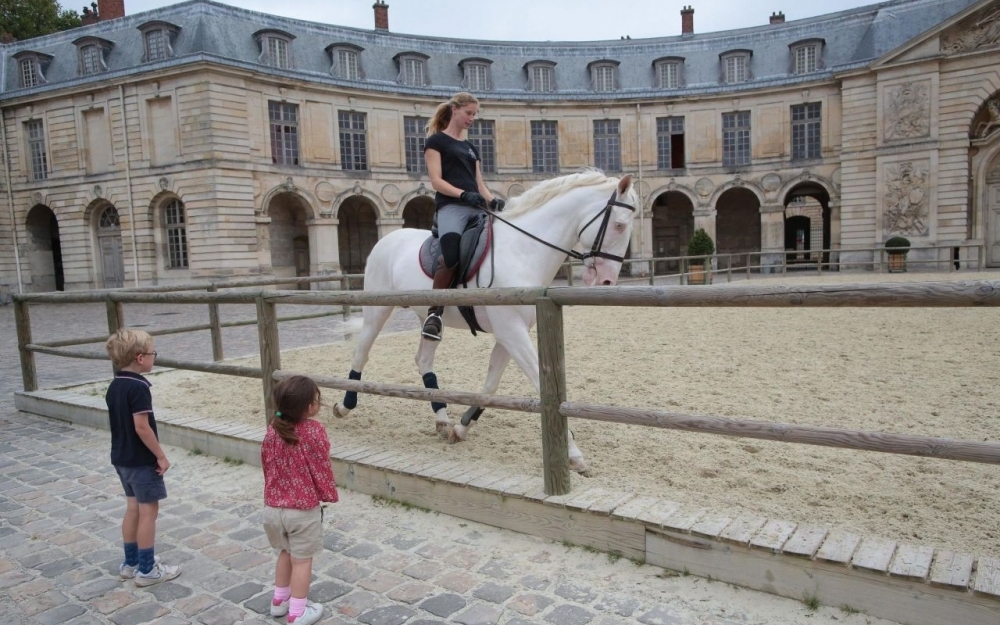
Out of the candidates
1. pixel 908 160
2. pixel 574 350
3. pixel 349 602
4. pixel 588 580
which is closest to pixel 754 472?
pixel 588 580

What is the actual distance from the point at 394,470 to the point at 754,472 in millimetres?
2057

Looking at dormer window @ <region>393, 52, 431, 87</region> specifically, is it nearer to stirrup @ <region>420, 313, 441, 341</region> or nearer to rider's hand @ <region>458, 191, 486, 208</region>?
rider's hand @ <region>458, 191, 486, 208</region>

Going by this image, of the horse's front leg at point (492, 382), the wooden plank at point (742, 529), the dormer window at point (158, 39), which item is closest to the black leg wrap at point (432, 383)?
the horse's front leg at point (492, 382)

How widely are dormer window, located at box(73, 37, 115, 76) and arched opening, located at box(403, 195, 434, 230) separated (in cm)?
1354

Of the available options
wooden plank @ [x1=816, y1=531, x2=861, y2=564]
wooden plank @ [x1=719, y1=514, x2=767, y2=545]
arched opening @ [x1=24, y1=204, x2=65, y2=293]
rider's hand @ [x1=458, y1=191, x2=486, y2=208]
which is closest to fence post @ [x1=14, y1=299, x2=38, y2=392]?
rider's hand @ [x1=458, y1=191, x2=486, y2=208]

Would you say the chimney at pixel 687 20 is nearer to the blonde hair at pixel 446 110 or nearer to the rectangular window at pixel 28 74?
the rectangular window at pixel 28 74

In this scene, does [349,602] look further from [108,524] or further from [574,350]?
[574,350]

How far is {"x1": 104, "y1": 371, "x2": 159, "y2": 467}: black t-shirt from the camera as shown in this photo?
312cm

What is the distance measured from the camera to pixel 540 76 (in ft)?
103

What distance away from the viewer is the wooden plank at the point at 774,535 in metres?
Answer: 2.65

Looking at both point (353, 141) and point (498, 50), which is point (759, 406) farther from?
point (498, 50)

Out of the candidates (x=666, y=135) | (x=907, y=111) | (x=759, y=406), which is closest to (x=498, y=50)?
(x=666, y=135)

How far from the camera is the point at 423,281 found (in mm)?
4840

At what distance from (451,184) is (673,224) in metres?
32.4
